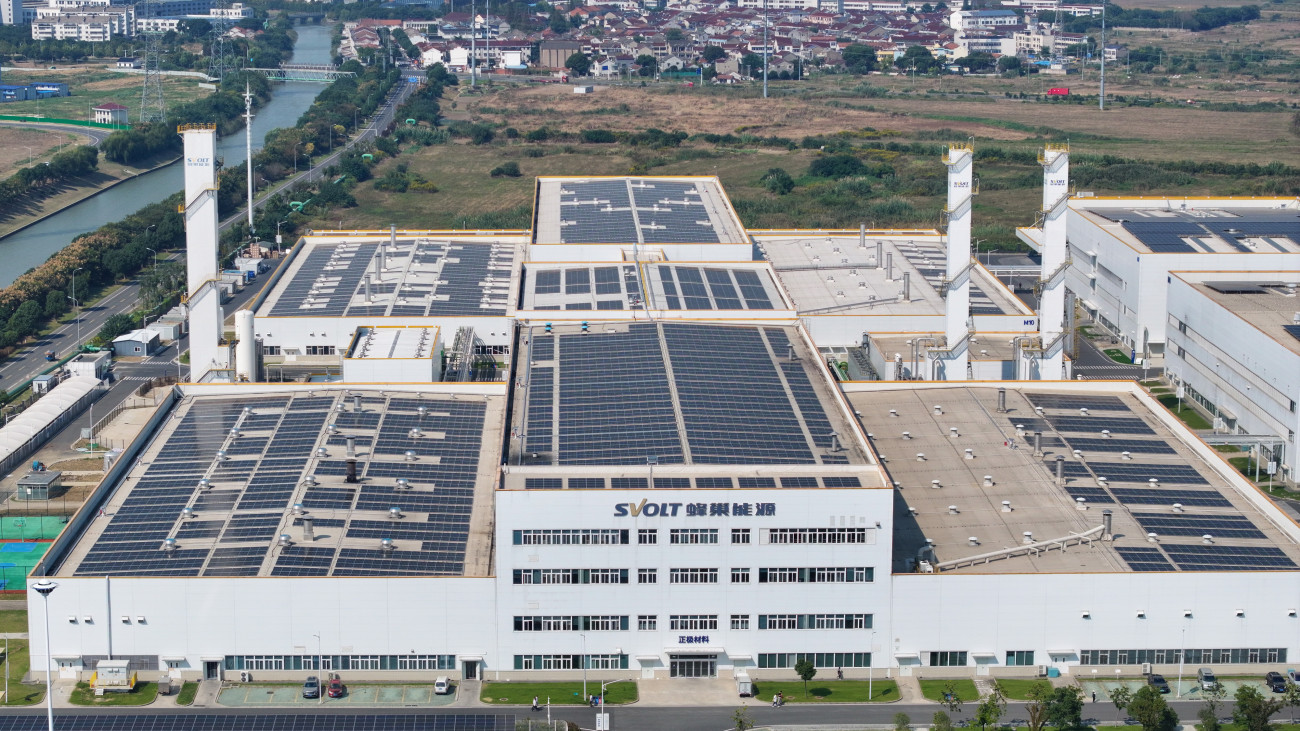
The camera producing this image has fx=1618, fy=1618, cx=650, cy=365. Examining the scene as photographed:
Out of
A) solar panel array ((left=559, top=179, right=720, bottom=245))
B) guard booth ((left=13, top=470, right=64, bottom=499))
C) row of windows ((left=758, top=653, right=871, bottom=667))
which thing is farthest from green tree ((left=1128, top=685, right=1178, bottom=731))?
solar panel array ((left=559, top=179, right=720, bottom=245))

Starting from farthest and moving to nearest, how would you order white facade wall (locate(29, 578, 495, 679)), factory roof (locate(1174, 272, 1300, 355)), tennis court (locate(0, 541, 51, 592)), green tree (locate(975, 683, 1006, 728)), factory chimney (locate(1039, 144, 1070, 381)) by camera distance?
factory roof (locate(1174, 272, 1300, 355)), factory chimney (locate(1039, 144, 1070, 381)), tennis court (locate(0, 541, 51, 592)), white facade wall (locate(29, 578, 495, 679)), green tree (locate(975, 683, 1006, 728))

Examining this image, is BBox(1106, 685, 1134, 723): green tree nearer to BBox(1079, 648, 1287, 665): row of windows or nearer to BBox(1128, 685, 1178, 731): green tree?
BBox(1128, 685, 1178, 731): green tree

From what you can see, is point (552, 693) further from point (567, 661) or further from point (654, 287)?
point (654, 287)

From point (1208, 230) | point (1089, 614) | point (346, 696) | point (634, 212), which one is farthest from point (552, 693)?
point (1208, 230)

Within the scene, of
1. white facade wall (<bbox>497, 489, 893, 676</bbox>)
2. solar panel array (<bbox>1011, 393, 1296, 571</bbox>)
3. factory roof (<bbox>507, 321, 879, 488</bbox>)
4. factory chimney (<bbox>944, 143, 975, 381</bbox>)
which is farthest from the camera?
factory chimney (<bbox>944, 143, 975, 381</bbox>)

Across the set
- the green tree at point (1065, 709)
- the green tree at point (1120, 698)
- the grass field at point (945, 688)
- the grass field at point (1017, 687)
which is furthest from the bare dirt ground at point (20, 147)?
the green tree at point (1065, 709)
